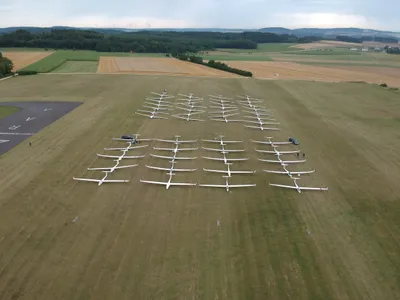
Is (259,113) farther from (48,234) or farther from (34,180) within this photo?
(48,234)

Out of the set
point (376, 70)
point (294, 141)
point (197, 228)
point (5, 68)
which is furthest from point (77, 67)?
point (376, 70)

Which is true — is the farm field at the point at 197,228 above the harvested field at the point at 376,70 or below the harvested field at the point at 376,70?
above

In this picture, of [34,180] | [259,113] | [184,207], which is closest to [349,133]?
[259,113]

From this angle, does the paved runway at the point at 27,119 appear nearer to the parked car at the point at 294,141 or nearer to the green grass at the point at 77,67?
the parked car at the point at 294,141

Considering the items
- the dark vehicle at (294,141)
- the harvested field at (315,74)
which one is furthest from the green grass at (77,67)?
the dark vehicle at (294,141)

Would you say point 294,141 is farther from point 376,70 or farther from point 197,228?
point 376,70
